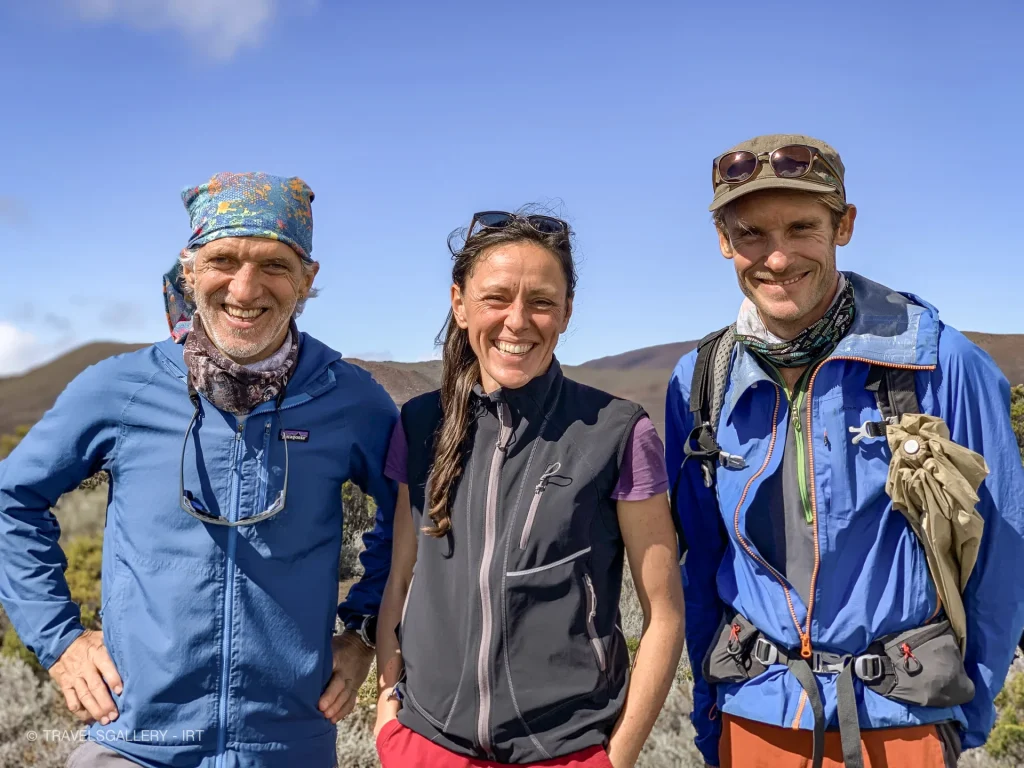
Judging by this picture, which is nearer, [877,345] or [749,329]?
[877,345]

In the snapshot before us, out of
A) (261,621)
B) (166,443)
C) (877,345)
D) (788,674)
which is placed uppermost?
(877,345)

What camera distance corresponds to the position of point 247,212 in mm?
2680

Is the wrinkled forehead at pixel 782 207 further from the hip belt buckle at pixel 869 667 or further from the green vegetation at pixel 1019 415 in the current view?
the green vegetation at pixel 1019 415

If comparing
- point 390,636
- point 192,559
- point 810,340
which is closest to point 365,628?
point 390,636

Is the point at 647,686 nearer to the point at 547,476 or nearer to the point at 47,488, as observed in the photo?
the point at 547,476

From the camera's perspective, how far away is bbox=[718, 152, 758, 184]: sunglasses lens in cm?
266

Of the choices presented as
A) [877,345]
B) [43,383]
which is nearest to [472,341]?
[877,345]

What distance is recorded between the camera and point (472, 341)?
2510 mm

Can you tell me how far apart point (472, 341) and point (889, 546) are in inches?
52.5

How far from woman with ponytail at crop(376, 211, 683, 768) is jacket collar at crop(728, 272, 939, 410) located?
505 millimetres

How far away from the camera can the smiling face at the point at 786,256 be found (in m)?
2.61

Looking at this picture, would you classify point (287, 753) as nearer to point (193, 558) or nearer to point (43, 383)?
point (193, 558)

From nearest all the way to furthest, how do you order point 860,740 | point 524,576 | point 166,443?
1. point 524,576
2. point 860,740
3. point 166,443

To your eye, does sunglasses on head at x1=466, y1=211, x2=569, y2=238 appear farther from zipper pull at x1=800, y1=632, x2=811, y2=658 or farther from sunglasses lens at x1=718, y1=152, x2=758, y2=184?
zipper pull at x1=800, y1=632, x2=811, y2=658
